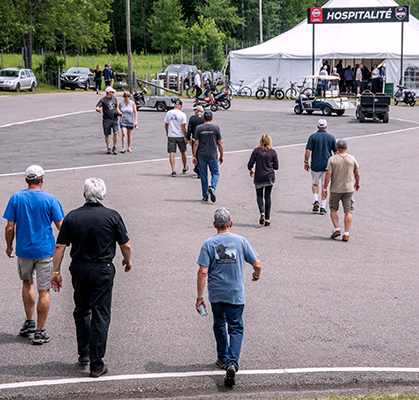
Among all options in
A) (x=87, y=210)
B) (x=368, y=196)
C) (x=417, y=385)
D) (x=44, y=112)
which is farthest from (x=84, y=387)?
(x=44, y=112)

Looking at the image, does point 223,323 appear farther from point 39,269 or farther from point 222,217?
point 39,269

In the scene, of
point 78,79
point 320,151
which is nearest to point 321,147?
point 320,151

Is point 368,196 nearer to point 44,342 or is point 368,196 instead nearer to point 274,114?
point 44,342

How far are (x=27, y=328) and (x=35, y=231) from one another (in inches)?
40.6

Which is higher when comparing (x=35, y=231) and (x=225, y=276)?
(x=35, y=231)

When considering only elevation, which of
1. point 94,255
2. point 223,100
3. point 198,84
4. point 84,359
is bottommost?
point 84,359

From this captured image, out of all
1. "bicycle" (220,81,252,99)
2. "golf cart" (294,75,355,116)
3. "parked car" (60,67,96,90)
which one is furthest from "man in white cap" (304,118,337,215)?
"parked car" (60,67,96,90)

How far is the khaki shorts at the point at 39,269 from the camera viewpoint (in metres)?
6.32

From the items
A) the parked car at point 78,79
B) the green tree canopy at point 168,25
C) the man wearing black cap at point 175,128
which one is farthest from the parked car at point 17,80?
the green tree canopy at point 168,25

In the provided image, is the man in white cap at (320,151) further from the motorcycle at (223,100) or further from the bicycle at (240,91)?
the bicycle at (240,91)

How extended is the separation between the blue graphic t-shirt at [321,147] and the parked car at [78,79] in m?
37.2

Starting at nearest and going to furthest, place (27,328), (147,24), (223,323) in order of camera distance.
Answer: (223,323)
(27,328)
(147,24)

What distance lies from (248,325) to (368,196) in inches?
312

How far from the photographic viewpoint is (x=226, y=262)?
18.4 ft
